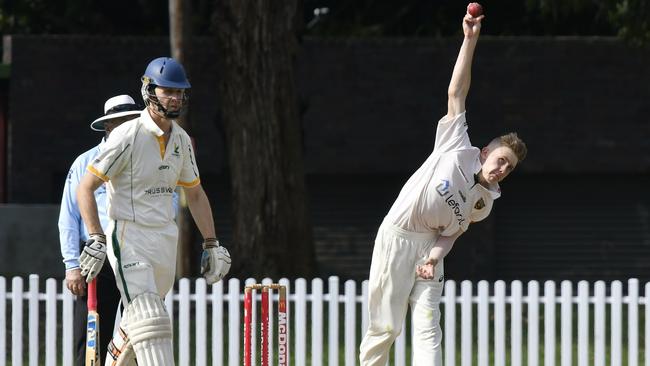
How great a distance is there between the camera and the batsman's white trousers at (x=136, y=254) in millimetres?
7121

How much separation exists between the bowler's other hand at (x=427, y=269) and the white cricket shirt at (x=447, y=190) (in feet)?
0.61

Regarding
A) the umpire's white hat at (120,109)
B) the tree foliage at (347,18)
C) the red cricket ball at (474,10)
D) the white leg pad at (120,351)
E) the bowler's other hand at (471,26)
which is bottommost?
the white leg pad at (120,351)

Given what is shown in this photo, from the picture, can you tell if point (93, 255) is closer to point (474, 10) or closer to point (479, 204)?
point (479, 204)

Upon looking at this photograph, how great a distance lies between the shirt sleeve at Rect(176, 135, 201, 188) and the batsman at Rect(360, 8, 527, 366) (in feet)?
3.66

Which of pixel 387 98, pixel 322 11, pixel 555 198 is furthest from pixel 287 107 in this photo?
pixel 322 11

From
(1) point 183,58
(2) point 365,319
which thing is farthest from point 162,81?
(1) point 183,58

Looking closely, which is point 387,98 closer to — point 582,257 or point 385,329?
point 582,257

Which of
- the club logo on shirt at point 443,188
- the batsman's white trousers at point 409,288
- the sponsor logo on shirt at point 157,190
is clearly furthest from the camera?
the batsman's white trousers at point 409,288

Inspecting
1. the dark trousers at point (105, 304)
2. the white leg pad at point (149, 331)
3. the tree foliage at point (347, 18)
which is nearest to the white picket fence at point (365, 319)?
the dark trousers at point (105, 304)

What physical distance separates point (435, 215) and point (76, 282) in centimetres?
197

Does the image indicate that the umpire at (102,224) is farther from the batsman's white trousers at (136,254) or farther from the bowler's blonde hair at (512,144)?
the bowler's blonde hair at (512,144)

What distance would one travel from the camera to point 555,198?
21031mm

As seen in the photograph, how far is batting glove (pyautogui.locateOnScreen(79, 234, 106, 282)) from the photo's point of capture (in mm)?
6980

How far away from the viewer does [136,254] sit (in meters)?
7.15
